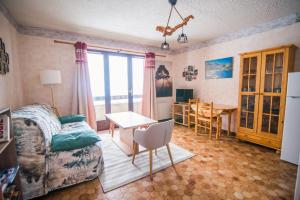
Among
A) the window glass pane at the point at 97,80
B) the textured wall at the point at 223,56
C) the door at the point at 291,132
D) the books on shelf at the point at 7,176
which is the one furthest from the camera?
the window glass pane at the point at 97,80

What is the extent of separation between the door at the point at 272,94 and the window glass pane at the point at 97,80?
11.8ft

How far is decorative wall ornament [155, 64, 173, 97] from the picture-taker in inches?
186

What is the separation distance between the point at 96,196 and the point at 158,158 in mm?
1112

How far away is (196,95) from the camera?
4.36 m

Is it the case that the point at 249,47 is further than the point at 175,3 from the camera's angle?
Yes

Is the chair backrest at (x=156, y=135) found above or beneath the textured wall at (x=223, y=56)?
beneath

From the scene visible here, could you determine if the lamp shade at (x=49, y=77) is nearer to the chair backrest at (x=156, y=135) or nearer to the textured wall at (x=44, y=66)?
the textured wall at (x=44, y=66)

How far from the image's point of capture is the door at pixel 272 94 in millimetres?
2506

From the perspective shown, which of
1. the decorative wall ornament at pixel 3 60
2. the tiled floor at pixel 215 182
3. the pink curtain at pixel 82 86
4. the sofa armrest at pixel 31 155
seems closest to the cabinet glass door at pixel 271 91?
the tiled floor at pixel 215 182

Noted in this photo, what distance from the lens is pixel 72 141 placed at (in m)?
1.87

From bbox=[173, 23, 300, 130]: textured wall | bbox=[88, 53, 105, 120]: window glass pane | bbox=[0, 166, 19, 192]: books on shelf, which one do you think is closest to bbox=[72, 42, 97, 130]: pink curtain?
bbox=[88, 53, 105, 120]: window glass pane

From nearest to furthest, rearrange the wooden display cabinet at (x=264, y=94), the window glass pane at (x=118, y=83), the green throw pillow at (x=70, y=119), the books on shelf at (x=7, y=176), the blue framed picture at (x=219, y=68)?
the books on shelf at (x=7, y=176)
the wooden display cabinet at (x=264, y=94)
the green throw pillow at (x=70, y=119)
the blue framed picture at (x=219, y=68)
the window glass pane at (x=118, y=83)

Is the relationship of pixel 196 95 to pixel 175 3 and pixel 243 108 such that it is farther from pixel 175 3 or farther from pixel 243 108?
pixel 175 3

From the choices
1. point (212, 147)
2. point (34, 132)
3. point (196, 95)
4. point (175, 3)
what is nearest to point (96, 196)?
point (34, 132)
